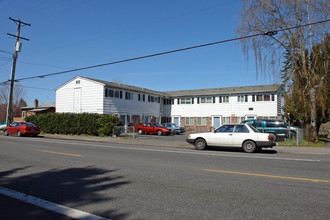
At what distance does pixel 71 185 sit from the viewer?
6.12m

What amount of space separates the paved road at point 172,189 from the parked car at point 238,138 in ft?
14.2

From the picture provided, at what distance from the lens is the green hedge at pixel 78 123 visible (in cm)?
2436

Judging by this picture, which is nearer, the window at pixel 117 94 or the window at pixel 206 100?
the window at pixel 117 94

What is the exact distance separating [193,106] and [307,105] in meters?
24.3

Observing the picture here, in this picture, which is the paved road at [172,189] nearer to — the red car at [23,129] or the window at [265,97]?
the red car at [23,129]

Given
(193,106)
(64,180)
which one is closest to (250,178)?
(64,180)

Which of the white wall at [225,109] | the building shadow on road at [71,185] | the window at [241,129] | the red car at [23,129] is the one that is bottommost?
the building shadow on road at [71,185]

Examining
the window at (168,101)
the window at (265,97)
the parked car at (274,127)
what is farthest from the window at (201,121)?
the parked car at (274,127)

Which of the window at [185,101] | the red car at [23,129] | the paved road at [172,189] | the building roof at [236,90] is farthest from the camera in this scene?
the window at [185,101]

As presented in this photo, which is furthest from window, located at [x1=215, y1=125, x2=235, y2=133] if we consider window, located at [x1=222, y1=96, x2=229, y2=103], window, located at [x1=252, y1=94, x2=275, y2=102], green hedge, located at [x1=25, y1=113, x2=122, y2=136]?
window, located at [x1=222, y1=96, x2=229, y2=103]

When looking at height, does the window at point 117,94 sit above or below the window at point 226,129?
above

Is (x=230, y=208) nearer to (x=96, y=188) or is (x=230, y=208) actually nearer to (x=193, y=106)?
(x=96, y=188)

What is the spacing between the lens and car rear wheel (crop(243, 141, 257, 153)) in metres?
13.2

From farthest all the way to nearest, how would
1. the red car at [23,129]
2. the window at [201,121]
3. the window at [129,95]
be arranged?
the window at [201,121], the window at [129,95], the red car at [23,129]
